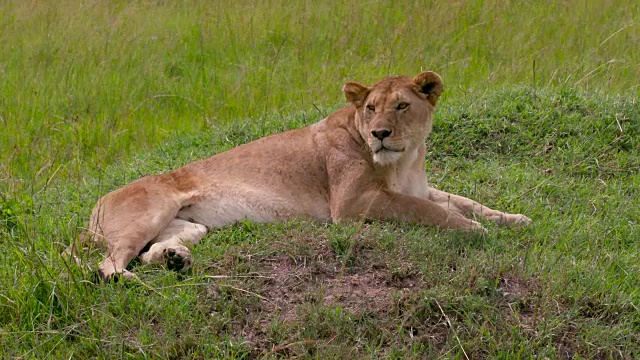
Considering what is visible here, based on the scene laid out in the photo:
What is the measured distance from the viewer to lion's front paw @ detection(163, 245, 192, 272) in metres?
4.21

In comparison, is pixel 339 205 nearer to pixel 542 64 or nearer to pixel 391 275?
pixel 391 275

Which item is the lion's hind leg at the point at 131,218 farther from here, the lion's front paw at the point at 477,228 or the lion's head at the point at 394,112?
the lion's front paw at the point at 477,228

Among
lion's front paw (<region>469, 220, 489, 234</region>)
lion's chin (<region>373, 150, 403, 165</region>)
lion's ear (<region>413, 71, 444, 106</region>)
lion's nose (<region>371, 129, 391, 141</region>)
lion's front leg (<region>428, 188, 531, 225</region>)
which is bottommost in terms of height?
lion's front leg (<region>428, 188, 531, 225</region>)

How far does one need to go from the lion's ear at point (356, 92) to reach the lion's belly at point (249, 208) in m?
0.60

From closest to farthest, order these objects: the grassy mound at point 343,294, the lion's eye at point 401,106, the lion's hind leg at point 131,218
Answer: the grassy mound at point 343,294 < the lion's hind leg at point 131,218 < the lion's eye at point 401,106

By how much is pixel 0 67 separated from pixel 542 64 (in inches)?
208


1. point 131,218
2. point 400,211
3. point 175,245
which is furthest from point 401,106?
point 131,218

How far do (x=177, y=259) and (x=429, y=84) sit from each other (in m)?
1.72

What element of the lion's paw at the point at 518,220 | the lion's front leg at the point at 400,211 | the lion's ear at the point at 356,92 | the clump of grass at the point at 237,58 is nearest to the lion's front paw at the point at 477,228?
the lion's front leg at the point at 400,211

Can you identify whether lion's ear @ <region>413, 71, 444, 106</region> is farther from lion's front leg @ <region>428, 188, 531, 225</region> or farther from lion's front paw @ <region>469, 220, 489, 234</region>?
lion's front paw @ <region>469, 220, 489, 234</region>

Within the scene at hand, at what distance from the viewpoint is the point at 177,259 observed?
4219 millimetres

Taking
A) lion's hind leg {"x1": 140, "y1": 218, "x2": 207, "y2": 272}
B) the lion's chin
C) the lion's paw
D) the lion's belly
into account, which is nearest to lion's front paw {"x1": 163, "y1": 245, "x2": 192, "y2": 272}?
lion's hind leg {"x1": 140, "y1": 218, "x2": 207, "y2": 272}

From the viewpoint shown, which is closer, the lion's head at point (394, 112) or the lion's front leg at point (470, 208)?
the lion's head at point (394, 112)

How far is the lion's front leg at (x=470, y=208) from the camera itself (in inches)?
195
